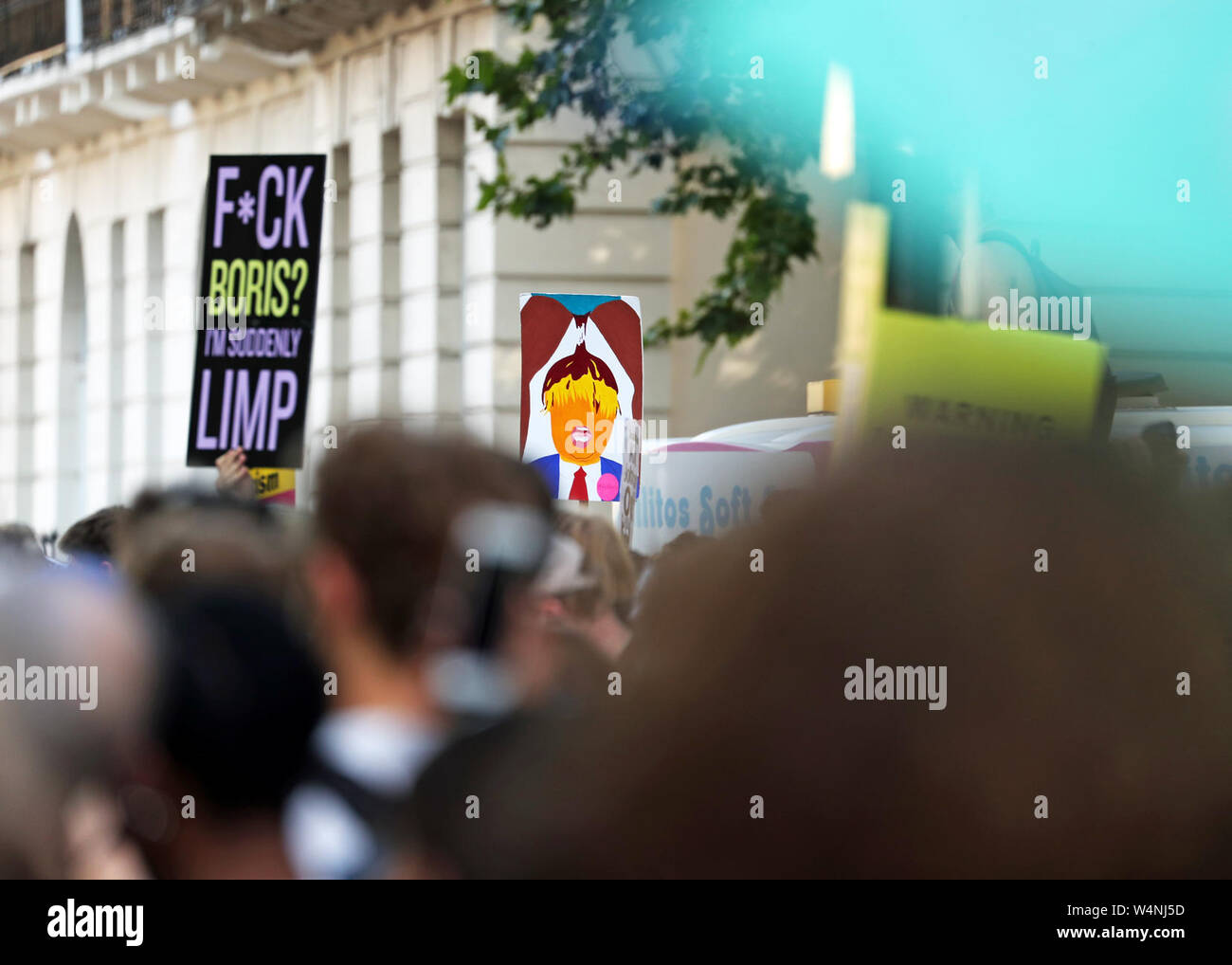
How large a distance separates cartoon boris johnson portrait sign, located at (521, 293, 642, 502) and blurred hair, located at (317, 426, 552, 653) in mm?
3747

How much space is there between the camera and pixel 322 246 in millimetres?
7629

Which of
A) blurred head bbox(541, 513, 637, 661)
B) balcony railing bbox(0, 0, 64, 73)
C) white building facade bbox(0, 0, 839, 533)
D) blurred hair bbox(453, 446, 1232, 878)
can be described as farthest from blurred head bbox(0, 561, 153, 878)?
balcony railing bbox(0, 0, 64, 73)

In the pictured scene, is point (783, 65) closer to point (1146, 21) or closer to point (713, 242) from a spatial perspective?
point (1146, 21)

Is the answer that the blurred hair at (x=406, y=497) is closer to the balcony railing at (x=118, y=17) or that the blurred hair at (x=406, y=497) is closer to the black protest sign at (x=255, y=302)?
the black protest sign at (x=255, y=302)

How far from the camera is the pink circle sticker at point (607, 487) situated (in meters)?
5.54

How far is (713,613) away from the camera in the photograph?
103 cm

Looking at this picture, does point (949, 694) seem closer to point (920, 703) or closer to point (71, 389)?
point (920, 703)

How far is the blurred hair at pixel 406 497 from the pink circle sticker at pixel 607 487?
3.83m

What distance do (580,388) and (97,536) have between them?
6.95 feet

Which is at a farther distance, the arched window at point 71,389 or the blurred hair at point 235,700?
the arched window at point 71,389

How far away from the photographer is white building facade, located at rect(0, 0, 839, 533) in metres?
11.3

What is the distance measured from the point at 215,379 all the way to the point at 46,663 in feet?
14.0

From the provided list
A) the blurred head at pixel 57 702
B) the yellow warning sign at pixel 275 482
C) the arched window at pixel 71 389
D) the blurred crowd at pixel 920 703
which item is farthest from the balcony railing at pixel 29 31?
the blurred crowd at pixel 920 703

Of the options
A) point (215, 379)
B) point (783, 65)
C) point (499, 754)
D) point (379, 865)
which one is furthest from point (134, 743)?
point (783, 65)
